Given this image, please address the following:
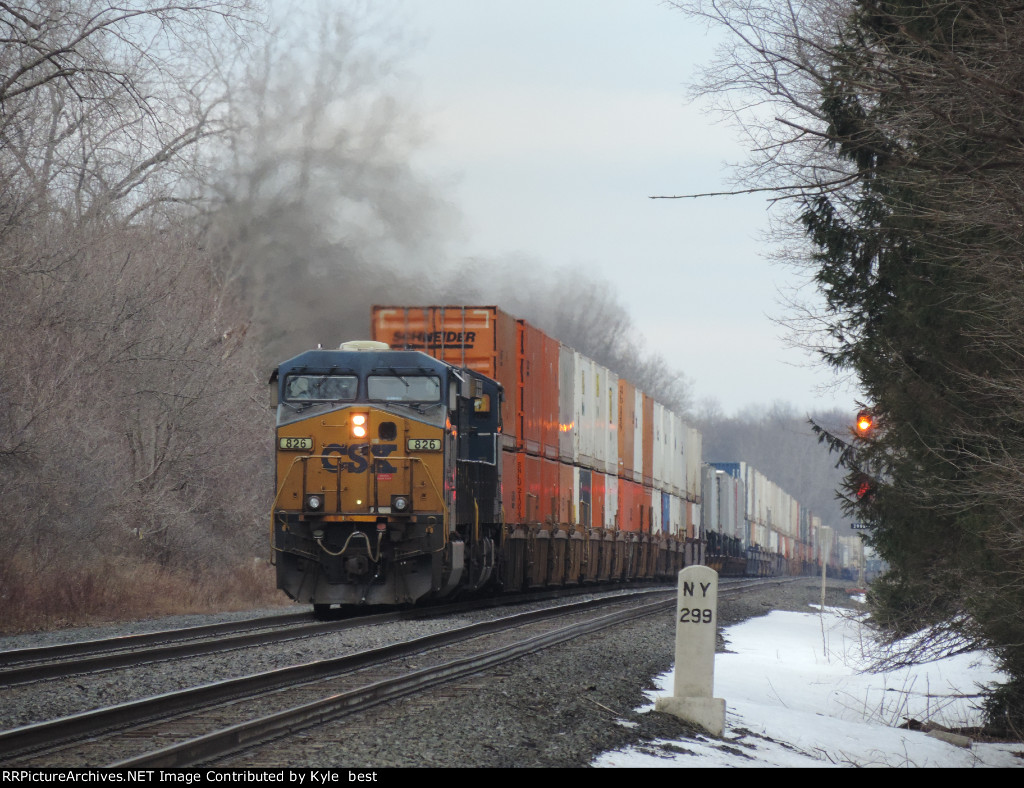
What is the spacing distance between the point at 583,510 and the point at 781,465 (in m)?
153

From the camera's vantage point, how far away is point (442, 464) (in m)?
16.1

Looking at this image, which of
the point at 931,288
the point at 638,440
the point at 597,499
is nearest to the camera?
the point at 931,288

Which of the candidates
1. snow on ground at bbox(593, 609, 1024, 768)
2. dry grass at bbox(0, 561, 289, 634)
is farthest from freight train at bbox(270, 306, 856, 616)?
snow on ground at bbox(593, 609, 1024, 768)

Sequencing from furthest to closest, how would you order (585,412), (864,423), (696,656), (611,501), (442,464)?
(611,501)
(585,412)
(442,464)
(864,423)
(696,656)

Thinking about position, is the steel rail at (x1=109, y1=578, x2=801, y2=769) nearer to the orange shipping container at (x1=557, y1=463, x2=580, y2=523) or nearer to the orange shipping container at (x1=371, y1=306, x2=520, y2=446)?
the orange shipping container at (x1=371, y1=306, x2=520, y2=446)

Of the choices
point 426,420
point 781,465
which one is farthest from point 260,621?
point 781,465

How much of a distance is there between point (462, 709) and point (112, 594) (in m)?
11.3

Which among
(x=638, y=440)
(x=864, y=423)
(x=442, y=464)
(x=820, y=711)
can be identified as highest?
(x=638, y=440)

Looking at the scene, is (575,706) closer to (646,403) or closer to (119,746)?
(119,746)

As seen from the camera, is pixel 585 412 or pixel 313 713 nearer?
pixel 313 713

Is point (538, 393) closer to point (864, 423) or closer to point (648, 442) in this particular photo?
point (864, 423)

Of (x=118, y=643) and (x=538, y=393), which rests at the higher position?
(x=538, y=393)

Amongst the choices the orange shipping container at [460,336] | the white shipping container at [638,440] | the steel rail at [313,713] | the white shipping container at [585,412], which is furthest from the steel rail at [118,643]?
the white shipping container at [638,440]

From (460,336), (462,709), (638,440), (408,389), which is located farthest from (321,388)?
(638,440)
